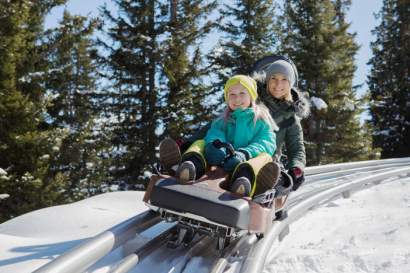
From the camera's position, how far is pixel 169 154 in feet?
13.1

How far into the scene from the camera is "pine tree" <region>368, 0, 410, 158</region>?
88.6 feet

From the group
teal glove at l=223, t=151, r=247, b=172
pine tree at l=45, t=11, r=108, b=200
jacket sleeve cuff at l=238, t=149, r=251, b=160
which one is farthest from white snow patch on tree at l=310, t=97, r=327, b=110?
teal glove at l=223, t=151, r=247, b=172

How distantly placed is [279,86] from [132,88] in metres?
12.0

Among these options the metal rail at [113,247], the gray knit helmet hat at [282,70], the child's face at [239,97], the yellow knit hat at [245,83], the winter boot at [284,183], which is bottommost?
the metal rail at [113,247]

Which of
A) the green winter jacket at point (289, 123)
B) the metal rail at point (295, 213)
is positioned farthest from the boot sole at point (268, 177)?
the green winter jacket at point (289, 123)

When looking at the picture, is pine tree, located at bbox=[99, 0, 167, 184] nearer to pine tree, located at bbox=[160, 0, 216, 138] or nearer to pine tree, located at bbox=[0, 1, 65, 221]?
pine tree, located at bbox=[160, 0, 216, 138]

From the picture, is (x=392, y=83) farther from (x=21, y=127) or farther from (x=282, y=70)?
(x=282, y=70)

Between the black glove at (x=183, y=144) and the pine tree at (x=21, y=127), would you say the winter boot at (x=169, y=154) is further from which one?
the pine tree at (x=21, y=127)

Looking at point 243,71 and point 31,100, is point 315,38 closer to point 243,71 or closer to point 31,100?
point 243,71

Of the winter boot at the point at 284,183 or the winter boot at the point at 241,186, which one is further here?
the winter boot at the point at 284,183

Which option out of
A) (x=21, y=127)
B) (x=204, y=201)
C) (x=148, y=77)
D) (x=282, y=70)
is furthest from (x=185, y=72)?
(x=204, y=201)

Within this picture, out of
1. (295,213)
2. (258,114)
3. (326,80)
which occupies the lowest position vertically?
(295,213)

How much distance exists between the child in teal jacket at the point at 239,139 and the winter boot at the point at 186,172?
1 cm

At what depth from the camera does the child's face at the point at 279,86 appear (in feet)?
17.2
